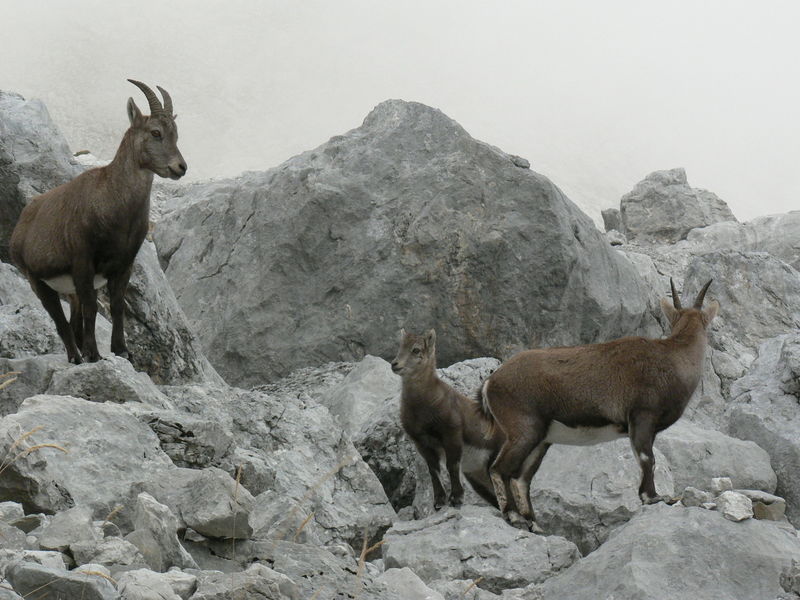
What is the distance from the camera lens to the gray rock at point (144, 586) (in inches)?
183

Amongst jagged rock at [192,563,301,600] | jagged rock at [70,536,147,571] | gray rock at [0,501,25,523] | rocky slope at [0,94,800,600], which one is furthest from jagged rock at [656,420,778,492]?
gray rock at [0,501,25,523]

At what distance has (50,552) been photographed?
500 cm

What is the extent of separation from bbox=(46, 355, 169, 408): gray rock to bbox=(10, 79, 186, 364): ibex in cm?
75

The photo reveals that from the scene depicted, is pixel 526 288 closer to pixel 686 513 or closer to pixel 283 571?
pixel 686 513

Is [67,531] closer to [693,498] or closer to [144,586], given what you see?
[144,586]

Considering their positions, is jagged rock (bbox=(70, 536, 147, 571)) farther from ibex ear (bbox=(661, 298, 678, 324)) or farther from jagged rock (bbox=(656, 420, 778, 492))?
ibex ear (bbox=(661, 298, 678, 324))

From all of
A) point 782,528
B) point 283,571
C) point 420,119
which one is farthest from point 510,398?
point 420,119

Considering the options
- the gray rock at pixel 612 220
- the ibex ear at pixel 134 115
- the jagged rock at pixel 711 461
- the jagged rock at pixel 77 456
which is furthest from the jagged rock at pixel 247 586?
the gray rock at pixel 612 220

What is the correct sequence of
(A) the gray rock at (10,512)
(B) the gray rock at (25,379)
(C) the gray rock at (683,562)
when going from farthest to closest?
(B) the gray rock at (25,379)
(C) the gray rock at (683,562)
(A) the gray rock at (10,512)

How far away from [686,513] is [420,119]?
842 centimetres

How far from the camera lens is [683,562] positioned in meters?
7.22

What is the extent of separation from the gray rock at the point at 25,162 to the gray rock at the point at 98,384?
412 centimetres

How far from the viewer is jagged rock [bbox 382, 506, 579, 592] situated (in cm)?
790

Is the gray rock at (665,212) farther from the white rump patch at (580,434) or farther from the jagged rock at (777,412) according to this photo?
the white rump patch at (580,434)
